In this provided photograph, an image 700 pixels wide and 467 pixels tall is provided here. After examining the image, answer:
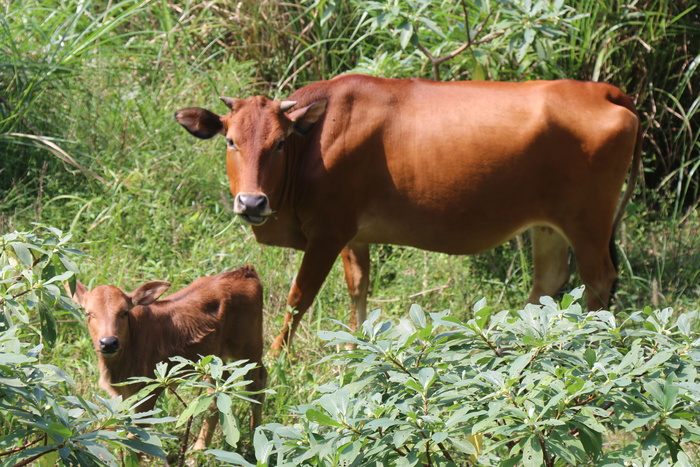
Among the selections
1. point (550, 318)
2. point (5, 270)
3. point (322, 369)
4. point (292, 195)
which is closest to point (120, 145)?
point (292, 195)

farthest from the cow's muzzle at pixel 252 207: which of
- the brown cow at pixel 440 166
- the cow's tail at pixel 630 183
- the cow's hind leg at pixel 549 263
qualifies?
the cow's tail at pixel 630 183

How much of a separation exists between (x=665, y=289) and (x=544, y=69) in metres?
2.04

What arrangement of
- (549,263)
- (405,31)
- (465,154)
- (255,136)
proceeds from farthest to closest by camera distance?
(549,263)
(405,31)
(465,154)
(255,136)

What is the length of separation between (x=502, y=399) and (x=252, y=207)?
9.00 feet

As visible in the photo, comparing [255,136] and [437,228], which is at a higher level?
[255,136]

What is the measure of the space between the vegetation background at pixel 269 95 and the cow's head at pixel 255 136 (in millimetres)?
911

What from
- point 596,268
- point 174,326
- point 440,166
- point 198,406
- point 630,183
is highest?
point 198,406

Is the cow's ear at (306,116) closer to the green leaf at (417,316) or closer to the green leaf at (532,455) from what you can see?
the green leaf at (417,316)

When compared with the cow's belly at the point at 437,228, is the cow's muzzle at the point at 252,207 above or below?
above

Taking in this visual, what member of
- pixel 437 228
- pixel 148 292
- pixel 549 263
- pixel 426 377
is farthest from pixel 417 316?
pixel 549 263

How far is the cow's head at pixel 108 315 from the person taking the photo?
4.11m

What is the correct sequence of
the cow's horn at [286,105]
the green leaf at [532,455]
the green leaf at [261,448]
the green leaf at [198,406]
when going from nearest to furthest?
the green leaf at [532,455] < the green leaf at [261,448] < the green leaf at [198,406] < the cow's horn at [286,105]

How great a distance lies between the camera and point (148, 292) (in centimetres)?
446

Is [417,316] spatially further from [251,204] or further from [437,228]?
[437,228]
